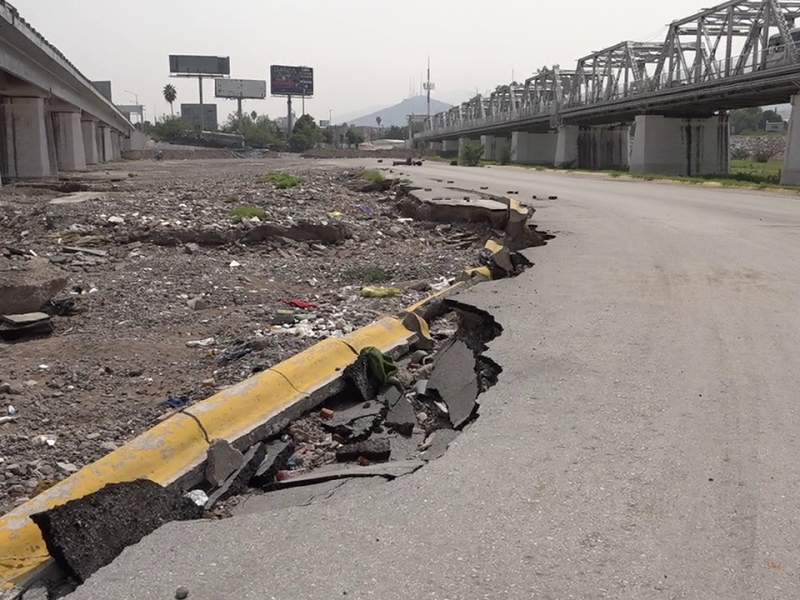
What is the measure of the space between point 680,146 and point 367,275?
35897 millimetres

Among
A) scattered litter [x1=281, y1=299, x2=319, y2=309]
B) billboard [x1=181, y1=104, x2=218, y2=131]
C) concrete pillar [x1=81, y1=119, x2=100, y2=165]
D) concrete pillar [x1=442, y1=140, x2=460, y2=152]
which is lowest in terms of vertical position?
scattered litter [x1=281, y1=299, x2=319, y2=309]

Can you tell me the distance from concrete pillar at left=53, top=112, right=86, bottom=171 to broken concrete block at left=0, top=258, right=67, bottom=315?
35267 millimetres

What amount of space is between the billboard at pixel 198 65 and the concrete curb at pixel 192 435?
147527 mm

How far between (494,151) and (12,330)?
276 ft

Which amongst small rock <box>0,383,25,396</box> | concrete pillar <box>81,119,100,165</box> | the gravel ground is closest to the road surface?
the gravel ground

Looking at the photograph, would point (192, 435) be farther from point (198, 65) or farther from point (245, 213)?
point (198, 65)

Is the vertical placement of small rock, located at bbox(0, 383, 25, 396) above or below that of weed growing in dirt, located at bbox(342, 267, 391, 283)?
below

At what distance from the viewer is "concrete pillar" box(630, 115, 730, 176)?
136 ft

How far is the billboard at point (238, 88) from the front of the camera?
14112 cm

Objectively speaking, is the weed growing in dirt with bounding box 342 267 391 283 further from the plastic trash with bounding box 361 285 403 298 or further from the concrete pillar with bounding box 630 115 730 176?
the concrete pillar with bounding box 630 115 730 176

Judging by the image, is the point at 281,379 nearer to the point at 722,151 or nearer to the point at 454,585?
the point at 454,585

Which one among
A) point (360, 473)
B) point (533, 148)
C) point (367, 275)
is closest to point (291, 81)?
point (533, 148)

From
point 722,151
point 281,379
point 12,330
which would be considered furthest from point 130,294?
point 722,151

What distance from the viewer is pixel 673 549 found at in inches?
118
